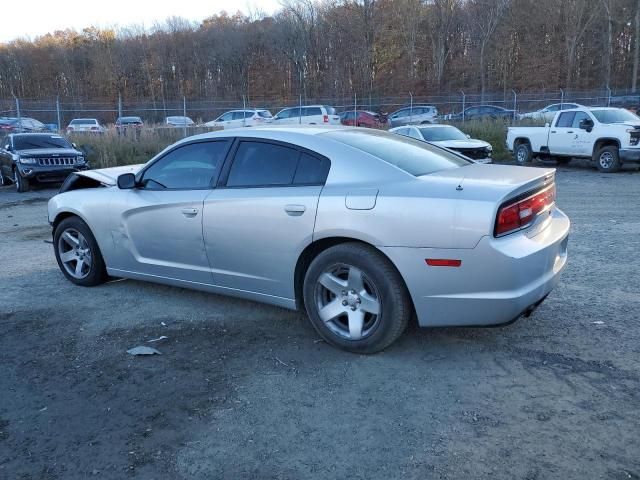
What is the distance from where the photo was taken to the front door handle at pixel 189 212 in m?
4.70

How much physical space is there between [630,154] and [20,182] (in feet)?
52.0

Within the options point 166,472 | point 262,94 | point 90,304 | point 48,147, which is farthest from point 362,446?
point 262,94

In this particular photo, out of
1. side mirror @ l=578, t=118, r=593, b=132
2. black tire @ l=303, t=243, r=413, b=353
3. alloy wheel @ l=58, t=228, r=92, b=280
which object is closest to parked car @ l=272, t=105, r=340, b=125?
side mirror @ l=578, t=118, r=593, b=132

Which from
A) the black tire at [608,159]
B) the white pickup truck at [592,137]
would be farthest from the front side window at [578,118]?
the black tire at [608,159]

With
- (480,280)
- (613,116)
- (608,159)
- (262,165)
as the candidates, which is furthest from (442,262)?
(613,116)

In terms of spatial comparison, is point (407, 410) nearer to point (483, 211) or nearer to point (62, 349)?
point (483, 211)

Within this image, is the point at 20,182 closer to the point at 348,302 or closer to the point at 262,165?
the point at 262,165

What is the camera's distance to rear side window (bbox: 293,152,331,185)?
4.17 metres

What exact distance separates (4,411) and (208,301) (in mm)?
2106

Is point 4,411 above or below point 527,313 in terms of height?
below

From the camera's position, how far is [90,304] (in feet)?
17.5

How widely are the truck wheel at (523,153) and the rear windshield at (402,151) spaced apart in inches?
546

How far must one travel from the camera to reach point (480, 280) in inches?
140

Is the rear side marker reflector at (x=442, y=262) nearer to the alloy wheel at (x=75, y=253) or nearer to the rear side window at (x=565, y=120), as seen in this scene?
the alloy wheel at (x=75, y=253)
